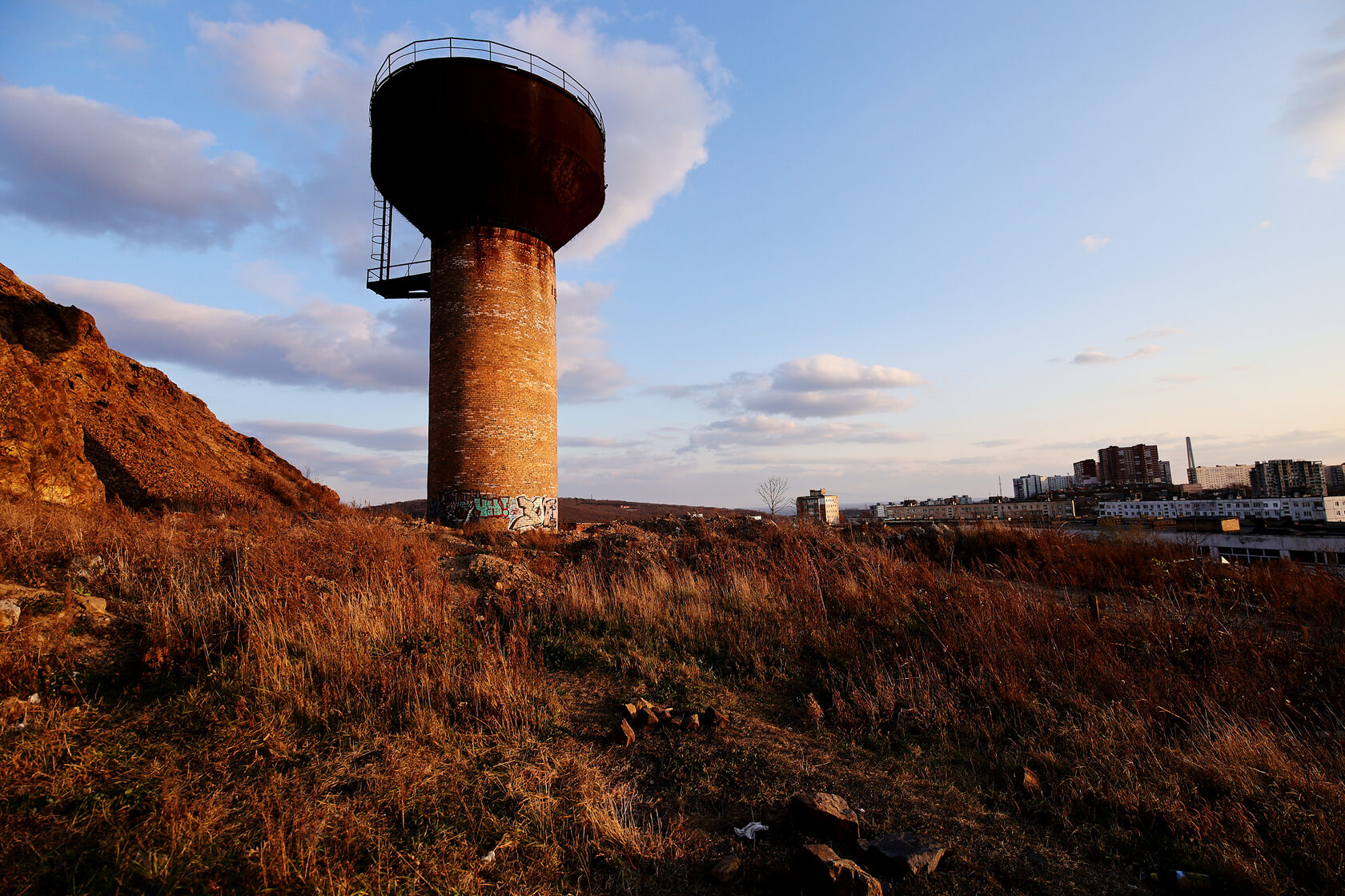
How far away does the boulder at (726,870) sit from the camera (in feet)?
7.80

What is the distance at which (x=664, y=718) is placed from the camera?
376 centimetres

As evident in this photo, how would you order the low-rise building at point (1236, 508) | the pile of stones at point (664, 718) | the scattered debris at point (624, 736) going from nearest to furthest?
the scattered debris at point (624, 736) < the pile of stones at point (664, 718) < the low-rise building at point (1236, 508)

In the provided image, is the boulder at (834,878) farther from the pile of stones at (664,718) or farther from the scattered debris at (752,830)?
the pile of stones at (664,718)

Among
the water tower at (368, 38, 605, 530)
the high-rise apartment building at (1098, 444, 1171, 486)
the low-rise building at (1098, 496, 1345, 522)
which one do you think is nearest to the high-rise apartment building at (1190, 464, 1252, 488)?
the high-rise apartment building at (1098, 444, 1171, 486)

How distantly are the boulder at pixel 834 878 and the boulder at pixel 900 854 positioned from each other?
14 cm

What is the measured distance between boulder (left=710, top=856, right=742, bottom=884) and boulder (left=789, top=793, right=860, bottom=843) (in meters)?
0.46

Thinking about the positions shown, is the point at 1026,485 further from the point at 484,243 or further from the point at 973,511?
the point at 484,243

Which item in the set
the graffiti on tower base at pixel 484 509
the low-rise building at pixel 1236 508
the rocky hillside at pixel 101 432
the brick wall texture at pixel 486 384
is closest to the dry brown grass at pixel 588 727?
the rocky hillside at pixel 101 432

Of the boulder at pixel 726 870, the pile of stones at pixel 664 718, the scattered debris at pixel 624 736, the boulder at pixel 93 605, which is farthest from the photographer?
the boulder at pixel 93 605

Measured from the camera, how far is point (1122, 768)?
10.2 ft

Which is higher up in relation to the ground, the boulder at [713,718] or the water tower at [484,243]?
the water tower at [484,243]

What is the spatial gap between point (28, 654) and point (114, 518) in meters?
5.99

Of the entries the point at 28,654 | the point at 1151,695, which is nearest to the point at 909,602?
the point at 1151,695

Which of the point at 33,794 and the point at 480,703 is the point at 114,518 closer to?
the point at 33,794
